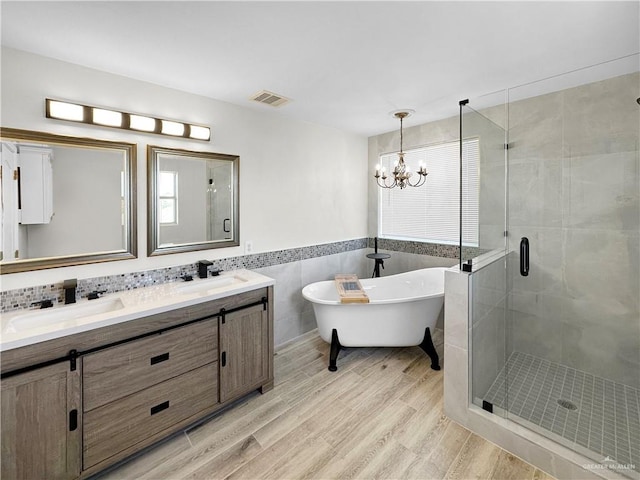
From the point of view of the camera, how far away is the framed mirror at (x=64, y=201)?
173 cm

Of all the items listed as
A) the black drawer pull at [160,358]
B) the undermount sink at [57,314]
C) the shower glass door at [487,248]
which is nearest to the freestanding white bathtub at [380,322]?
the shower glass door at [487,248]

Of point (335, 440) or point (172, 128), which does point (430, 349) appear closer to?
point (335, 440)

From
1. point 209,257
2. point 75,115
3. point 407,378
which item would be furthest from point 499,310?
point 75,115

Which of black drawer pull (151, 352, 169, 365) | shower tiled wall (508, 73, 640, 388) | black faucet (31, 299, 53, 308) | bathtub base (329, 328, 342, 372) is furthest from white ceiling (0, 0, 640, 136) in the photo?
bathtub base (329, 328, 342, 372)

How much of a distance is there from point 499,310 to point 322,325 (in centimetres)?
148

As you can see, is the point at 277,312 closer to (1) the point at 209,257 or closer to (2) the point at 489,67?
(1) the point at 209,257

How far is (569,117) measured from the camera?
2332mm

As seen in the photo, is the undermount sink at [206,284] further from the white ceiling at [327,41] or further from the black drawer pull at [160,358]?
the white ceiling at [327,41]

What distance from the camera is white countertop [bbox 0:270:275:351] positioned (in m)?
1.42

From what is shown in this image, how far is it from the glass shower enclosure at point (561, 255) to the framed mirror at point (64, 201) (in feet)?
8.08

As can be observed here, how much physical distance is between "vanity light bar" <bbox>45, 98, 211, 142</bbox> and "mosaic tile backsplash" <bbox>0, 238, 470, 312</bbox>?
104 cm

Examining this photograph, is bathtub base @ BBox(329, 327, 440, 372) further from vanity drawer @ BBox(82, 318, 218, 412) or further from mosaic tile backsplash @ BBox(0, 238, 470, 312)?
vanity drawer @ BBox(82, 318, 218, 412)

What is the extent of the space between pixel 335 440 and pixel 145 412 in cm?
116

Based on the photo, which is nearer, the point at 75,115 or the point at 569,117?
the point at 75,115
